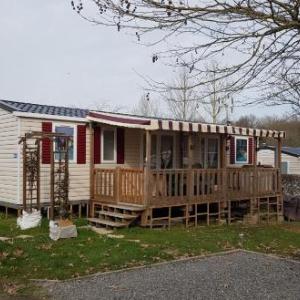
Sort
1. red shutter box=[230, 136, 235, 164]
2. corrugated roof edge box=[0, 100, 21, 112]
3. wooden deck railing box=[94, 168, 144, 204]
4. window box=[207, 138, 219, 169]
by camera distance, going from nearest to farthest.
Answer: wooden deck railing box=[94, 168, 144, 204]
corrugated roof edge box=[0, 100, 21, 112]
window box=[207, 138, 219, 169]
red shutter box=[230, 136, 235, 164]

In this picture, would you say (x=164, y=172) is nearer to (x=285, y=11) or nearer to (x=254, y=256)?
(x=254, y=256)

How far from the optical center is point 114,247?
10.1 meters

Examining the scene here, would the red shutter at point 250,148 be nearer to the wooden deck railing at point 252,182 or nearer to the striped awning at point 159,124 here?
the wooden deck railing at point 252,182

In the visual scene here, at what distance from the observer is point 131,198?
1364 cm

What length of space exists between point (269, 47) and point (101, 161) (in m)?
9.24

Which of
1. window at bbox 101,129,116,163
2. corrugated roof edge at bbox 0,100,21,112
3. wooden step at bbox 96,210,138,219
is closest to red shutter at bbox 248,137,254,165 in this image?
window at bbox 101,129,116,163

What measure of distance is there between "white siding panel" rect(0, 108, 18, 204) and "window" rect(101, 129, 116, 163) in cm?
260

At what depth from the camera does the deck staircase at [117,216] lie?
516 inches

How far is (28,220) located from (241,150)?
10.1 meters

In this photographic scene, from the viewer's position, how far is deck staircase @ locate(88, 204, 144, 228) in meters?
13.1

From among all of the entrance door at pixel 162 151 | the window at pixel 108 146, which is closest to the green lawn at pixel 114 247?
the window at pixel 108 146

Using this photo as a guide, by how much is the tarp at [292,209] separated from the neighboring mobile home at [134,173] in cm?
127

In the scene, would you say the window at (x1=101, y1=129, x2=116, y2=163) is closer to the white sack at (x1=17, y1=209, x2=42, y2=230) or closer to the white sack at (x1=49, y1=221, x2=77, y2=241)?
the white sack at (x1=17, y1=209, x2=42, y2=230)

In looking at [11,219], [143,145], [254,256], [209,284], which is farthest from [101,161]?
[209,284]
